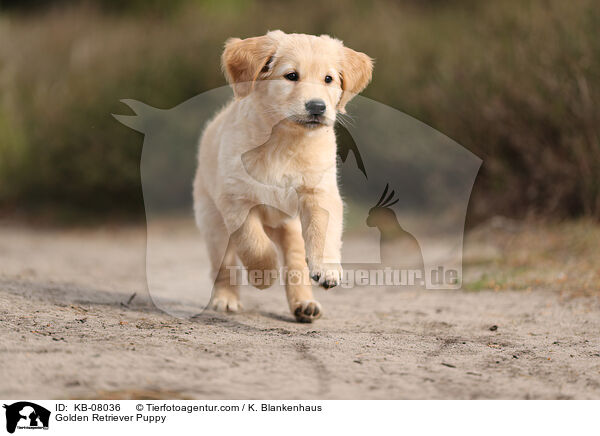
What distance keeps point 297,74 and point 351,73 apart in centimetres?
37

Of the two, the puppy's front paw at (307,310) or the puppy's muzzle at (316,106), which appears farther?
the puppy's front paw at (307,310)

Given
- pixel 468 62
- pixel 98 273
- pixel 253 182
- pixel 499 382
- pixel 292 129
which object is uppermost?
pixel 468 62

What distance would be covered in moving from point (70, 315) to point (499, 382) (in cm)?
213

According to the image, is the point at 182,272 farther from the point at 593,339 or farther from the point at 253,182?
the point at 593,339

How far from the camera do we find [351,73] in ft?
12.8

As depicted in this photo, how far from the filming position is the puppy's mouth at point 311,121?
358 centimetres

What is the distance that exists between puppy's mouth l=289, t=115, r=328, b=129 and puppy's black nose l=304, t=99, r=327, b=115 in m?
0.03

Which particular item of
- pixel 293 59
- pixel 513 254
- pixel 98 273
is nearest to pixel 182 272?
pixel 98 273

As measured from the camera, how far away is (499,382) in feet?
9.28

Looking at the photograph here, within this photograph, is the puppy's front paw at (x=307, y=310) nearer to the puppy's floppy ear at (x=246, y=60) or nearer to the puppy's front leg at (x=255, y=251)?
→ the puppy's front leg at (x=255, y=251)

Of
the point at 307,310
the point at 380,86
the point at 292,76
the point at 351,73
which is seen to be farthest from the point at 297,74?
the point at 380,86
